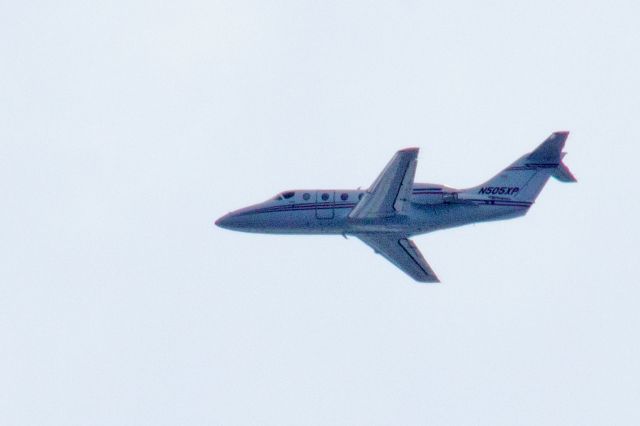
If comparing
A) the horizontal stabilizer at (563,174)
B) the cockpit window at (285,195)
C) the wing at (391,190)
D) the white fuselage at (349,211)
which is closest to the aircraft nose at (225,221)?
the white fuselage at (349,211)

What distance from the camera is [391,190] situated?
6812 centimetres

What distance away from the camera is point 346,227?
71812mm

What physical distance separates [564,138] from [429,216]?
8140mm

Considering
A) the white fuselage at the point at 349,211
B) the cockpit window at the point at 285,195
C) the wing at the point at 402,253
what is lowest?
the wing at the point at 402,253

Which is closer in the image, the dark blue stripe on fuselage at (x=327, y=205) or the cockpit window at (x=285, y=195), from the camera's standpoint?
the dark blue stripe on fuselage at (x=327, y=205)

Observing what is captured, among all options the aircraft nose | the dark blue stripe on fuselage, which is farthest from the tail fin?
the aircraft nose

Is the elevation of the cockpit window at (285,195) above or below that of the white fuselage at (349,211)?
above

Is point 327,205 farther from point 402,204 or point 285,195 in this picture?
point 402,204

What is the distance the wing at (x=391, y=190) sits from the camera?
219 feet

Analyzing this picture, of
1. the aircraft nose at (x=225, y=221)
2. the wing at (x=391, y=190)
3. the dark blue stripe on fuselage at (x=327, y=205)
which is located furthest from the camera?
the aircraft nose at (x=225, y=221)

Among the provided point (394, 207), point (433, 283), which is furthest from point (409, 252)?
point (394, 207)

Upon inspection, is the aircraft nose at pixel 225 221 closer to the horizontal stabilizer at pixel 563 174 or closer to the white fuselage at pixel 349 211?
the white fuselage at pixel 349 211

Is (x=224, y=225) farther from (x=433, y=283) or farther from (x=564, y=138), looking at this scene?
(x=564, y=138)

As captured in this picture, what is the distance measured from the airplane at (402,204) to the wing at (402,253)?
110mm
